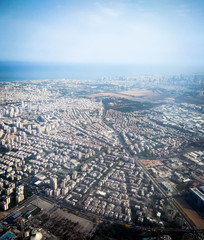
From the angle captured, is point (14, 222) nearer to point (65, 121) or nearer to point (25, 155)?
point (25, 155)

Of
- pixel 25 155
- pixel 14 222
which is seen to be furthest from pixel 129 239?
Answer: pixel 25 155

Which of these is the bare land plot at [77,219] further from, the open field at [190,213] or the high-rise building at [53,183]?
the open field at [190,213]

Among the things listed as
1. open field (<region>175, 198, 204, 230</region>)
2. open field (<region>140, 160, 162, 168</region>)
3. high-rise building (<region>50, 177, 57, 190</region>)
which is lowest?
open field (<region>175, 198, 204, 230</region>)

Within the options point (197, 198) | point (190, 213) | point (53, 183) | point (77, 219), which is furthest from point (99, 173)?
point (197, 198)

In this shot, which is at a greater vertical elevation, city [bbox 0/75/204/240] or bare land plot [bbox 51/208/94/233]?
city [bbox 0/75/204/240]

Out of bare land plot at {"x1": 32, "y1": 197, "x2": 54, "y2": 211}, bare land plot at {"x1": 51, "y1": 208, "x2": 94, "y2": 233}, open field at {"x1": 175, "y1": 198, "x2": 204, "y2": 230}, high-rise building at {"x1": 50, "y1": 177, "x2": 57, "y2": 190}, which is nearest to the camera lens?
bare land plot at {"x1": 51, "y1": 208, "x2": 94, "y2": 233}

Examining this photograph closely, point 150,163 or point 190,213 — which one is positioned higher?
point 150,163

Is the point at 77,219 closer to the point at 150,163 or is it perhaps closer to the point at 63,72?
the point at 150,163

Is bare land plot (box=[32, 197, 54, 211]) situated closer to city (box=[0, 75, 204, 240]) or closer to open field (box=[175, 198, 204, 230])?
city (box=[0, 75, 204, 240])

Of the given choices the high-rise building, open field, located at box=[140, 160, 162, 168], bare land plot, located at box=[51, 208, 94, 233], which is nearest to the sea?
the high-rise building
